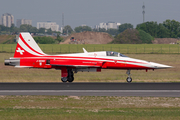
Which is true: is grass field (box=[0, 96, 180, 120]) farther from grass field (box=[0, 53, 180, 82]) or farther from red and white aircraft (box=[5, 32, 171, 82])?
grass field (box=[0, 53, 180, 82])

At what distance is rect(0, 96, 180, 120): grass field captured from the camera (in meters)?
13.7

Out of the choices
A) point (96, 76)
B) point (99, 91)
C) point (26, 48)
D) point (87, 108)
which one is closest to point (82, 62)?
point (26, 48)

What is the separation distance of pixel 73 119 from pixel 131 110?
3.32 meters

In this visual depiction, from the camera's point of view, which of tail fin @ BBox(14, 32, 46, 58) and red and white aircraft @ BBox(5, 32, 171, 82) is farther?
tail fin @ BBox(14, 32, 46, 58)

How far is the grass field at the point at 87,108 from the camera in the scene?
45.1 ft

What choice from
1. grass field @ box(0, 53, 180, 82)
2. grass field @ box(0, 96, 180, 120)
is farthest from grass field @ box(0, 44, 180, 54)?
grass field @ box(0, 96, 180, 120)

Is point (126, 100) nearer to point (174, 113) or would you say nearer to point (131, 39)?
point (174, 113)

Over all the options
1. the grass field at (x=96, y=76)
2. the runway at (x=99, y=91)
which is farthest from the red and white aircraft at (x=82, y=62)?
the runway at (x=99, y=91)

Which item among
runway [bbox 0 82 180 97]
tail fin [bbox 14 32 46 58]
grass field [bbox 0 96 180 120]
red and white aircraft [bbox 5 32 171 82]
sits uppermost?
tail fin [bbox 14 32 46 58]

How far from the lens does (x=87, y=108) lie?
1622 centimetres

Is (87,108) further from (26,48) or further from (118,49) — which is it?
(118,49)

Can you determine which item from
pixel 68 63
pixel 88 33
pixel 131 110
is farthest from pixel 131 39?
pixel 131 110

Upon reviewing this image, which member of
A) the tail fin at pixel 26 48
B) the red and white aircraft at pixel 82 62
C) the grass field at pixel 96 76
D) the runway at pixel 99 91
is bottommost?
the runway at pixel 99 91

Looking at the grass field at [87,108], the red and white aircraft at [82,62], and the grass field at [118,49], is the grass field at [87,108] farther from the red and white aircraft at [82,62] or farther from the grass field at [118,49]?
the grass field at [118,49]
